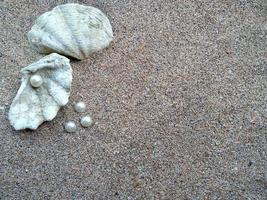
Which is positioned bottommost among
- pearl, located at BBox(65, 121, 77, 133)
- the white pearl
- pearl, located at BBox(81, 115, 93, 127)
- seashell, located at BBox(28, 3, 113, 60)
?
pearl, located at BBox(65, 121, 77, 133)

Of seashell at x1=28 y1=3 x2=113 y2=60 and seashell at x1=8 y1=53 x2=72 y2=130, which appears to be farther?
seashell at x1=28 y1=3 x2=113 y2=60

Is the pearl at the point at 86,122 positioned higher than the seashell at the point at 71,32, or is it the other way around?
the seashell at the point at 71,32

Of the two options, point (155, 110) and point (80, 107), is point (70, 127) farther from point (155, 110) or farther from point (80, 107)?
point (155, 110)

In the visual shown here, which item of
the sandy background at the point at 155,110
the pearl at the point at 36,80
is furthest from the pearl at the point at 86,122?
the pearl at the point at 36,80

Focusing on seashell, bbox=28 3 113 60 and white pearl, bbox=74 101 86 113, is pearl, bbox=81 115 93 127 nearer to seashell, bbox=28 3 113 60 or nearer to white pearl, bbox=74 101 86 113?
white pearl, bbox=74 101 86 113

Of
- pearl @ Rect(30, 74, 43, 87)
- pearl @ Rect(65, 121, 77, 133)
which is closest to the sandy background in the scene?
pearl @ Rect(65, 121, 77, 133)

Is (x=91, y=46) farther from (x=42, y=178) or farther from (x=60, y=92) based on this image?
(x=42, y=178)

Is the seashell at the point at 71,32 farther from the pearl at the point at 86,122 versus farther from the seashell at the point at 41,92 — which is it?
the pearl at the point at 86,122
